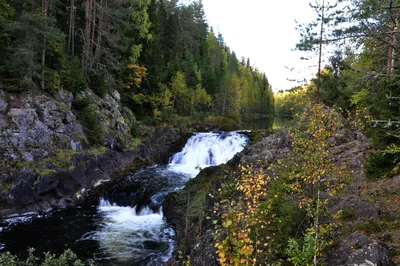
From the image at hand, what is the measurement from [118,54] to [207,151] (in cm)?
1417

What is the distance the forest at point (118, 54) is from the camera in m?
16.6

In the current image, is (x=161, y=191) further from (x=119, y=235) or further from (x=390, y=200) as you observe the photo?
(x=390, y=200)

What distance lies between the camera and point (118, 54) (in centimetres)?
2922

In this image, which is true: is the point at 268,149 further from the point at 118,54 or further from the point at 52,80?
the point at 118,54

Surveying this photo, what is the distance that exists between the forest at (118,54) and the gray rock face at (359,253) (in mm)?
17617

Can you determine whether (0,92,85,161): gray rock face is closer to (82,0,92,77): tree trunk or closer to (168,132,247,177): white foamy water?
(82,0,92,77): tree trunk

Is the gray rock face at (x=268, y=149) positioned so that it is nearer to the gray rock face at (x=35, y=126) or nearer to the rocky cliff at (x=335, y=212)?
the rocky cliff at (x=335, y=212)

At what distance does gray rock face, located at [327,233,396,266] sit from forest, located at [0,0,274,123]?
1762cm

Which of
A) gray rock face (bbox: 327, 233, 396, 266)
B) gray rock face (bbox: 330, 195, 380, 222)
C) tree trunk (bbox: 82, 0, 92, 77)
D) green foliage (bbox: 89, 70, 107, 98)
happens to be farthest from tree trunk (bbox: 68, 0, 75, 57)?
gray rock face (bbox: 327, 233, 396, 266)

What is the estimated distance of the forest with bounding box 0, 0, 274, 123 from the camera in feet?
54.4

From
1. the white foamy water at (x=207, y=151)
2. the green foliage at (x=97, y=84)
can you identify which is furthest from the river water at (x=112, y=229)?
the green foliage at (x=97, y=84)

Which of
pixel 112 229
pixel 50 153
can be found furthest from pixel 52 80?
pixel 112 229

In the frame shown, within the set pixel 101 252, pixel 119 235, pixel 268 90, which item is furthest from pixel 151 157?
pixel 268 90

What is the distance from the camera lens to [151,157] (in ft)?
84.9
